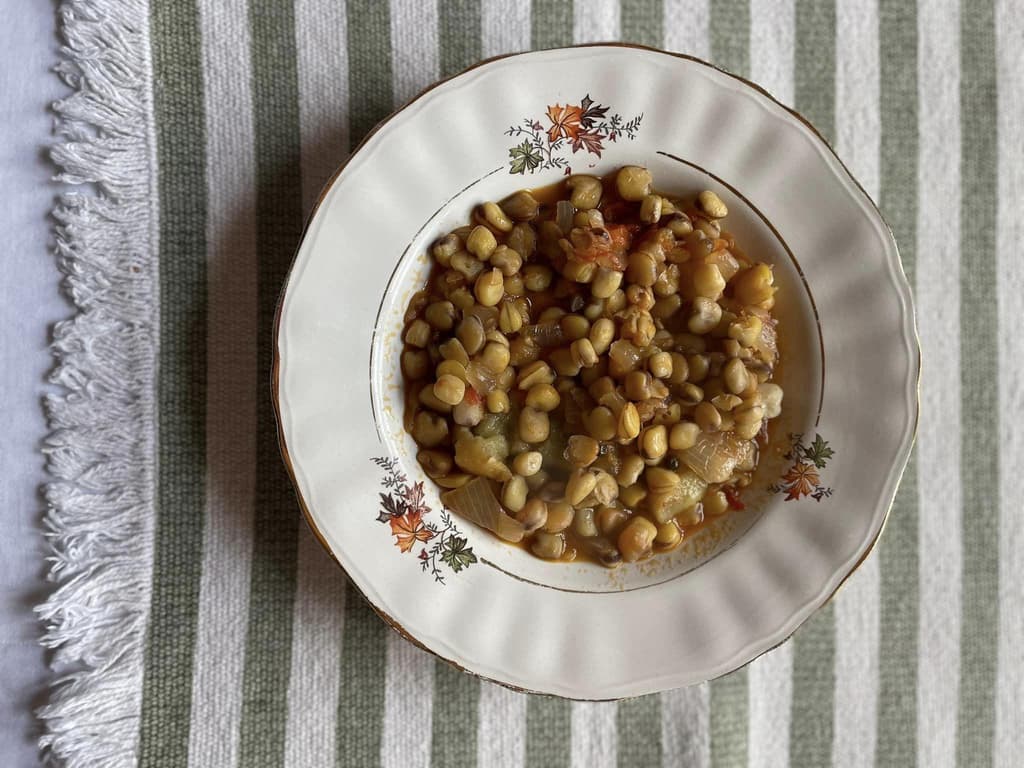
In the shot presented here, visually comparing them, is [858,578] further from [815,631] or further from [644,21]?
[644,21]

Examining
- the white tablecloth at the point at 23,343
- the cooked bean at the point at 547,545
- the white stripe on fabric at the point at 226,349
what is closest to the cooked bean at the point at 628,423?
the cooked bean at the point at 547,545

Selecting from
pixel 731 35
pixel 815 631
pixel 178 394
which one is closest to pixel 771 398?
pixel 815 631

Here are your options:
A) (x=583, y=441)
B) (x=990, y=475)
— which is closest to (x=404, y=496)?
(x=583, y=441)

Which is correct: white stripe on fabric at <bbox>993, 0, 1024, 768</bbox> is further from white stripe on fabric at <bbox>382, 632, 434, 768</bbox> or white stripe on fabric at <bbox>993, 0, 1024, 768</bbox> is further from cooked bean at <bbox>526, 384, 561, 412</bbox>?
white stripe on fabric at <bbox>382, 632, 434, 768</bbox>

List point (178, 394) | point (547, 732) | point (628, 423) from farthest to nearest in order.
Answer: point (547, 732) → point (178, 394) → point (628, 423)

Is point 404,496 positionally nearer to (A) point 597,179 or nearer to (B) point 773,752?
(A) point 597,179

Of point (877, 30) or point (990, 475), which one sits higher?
point (877, 30)

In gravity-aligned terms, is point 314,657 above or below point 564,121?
below
